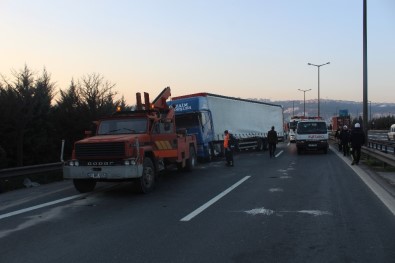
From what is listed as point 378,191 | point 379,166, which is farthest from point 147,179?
point 379,166

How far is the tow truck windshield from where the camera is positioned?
1309 cm

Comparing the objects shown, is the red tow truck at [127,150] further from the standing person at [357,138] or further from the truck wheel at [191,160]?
the standing person at [357,138]

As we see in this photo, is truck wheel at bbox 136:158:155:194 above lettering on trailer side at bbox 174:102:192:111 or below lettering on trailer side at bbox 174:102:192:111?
below

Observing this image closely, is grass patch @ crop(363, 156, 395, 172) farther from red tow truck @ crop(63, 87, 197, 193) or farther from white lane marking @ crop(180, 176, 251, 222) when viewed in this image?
red tow truck @ crop(63, 87, 197, 193)

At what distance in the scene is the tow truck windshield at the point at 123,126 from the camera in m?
13.1

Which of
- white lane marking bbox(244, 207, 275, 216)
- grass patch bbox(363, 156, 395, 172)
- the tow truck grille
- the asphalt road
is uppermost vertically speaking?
the tow truck grille

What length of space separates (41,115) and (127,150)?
16262 mm

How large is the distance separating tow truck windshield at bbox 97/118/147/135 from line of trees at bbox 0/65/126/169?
811 centimetres

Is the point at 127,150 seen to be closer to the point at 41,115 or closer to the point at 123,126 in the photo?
the point at 123,126

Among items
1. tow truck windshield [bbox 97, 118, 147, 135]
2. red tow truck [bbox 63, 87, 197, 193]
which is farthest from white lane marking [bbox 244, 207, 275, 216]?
tow truck windshield [bbox 97, 118, 147, 135]

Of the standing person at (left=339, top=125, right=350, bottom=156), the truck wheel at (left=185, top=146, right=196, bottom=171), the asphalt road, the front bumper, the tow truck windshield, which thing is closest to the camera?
the asphalt road

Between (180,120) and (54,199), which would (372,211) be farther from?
(180,120)

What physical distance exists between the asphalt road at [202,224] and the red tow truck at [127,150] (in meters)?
0.53

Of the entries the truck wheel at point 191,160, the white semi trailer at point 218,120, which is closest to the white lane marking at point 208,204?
the truck wheel at point 191,160
